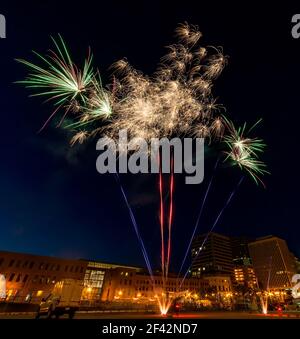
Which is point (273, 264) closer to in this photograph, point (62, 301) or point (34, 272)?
point (34, 272)

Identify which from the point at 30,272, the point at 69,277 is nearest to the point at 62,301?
the point at 30,272

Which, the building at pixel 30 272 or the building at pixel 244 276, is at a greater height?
the building at pixel 244 276

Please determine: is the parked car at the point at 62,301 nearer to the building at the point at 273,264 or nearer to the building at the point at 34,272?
the building at the point at 34,272

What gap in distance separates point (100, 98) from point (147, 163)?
20.6 feet

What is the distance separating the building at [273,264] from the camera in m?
172

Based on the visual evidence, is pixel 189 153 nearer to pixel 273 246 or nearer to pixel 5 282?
pixel 5 282

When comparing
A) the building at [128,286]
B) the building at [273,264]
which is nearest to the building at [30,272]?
the building at [128,286]

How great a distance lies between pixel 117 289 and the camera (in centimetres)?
8706

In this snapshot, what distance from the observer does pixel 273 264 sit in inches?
7106

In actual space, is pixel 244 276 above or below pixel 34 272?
above

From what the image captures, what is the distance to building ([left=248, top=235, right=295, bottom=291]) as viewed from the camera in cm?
17162

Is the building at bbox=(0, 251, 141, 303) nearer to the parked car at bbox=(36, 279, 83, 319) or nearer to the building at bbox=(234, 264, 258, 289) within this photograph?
the parked car at bbox=(36, 279, 83, 319)

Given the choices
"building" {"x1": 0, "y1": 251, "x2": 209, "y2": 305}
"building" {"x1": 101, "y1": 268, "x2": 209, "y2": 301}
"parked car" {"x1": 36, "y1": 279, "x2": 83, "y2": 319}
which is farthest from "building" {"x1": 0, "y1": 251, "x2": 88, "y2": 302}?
"parked car" {"x1": 36, "y1": 279, "x2": 83, "y2": 319}

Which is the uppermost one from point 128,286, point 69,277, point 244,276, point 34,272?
point 244,276
